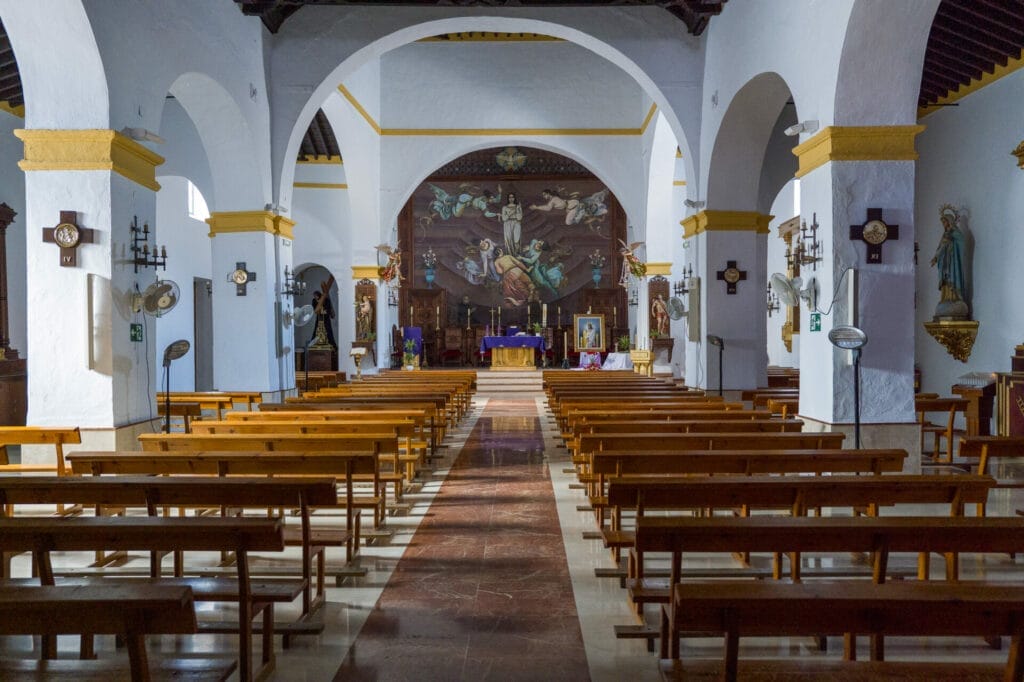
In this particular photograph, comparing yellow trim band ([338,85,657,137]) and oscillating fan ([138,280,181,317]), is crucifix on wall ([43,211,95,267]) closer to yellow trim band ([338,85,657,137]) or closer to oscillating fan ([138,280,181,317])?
oscillating fan ([138,280,181,317])

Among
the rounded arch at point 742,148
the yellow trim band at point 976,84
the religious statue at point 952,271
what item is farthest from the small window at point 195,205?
the religious statue at point 952,271

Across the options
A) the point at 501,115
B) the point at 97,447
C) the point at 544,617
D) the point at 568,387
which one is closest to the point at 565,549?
the point at 544,617

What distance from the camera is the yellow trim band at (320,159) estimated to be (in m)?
23.0

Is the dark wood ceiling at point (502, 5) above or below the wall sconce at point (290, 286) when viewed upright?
above

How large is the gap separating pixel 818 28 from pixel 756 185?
15.1ft

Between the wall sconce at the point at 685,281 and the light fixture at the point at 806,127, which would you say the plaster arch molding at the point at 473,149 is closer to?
the wall sconce at the point at 685,281

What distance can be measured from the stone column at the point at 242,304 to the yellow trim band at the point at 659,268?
1035 cm

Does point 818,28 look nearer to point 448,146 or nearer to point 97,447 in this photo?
point 97,447

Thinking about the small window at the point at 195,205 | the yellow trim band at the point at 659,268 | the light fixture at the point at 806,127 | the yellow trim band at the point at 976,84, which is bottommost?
the yellow trim band at the point at 659,268

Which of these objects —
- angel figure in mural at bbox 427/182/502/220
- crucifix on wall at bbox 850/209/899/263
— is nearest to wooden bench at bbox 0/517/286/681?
crucifix on wall at bbox 850/209/899/263

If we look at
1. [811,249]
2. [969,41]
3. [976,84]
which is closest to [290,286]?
[811,249]

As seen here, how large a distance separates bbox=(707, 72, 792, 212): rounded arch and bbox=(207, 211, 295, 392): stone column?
683cm

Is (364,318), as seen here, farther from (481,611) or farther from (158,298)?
(481,611)

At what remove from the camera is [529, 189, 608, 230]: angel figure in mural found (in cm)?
2794
